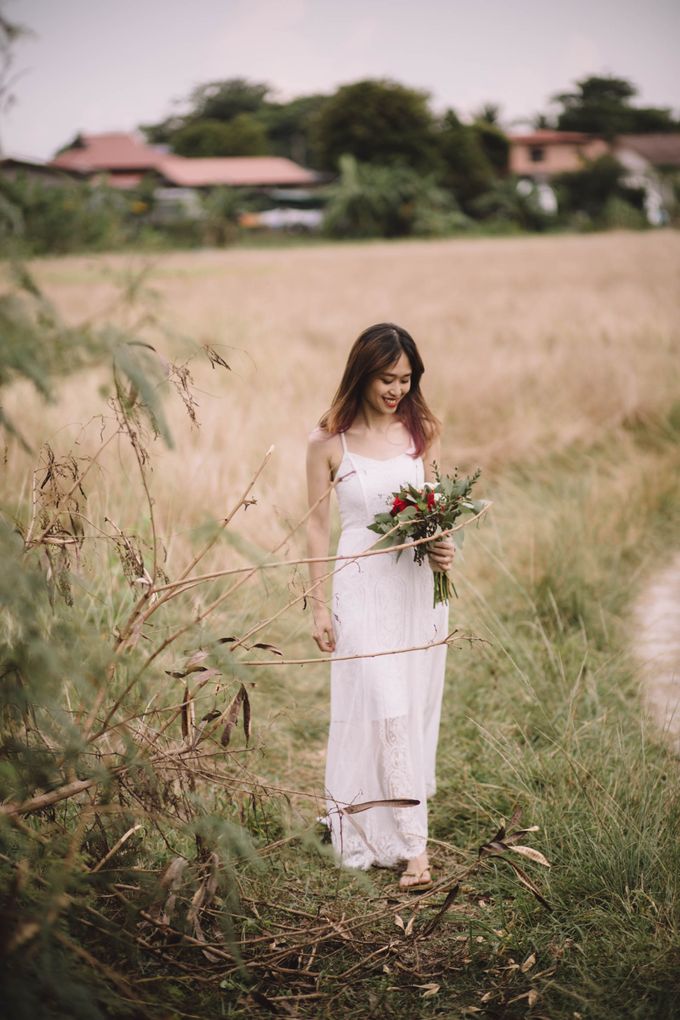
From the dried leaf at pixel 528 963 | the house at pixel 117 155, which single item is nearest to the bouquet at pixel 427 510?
the dried leaf at pixel 528 963

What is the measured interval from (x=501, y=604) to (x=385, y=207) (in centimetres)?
4785

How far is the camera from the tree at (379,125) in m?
56.7

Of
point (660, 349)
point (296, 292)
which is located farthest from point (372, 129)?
point (660, 349)

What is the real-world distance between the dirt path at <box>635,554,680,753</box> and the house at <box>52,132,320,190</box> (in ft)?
193

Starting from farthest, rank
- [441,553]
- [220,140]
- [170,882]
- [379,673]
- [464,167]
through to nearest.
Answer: [220,140] → [464,167] → [379,673] → [441,553] → [170,882]

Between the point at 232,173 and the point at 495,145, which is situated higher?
the point at 495,145

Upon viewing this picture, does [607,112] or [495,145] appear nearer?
[495,145]

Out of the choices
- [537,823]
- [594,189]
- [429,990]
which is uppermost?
[594,189]

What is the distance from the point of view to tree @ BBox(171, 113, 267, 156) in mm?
76188

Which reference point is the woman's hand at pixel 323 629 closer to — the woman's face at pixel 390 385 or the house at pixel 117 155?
the woman's face at pixel 390 385

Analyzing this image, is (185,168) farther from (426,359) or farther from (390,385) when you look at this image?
(390,385)

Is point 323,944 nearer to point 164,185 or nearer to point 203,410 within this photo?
point 203,410

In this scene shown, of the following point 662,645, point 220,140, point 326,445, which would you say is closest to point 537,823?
point 326,445

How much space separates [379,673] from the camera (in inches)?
120
